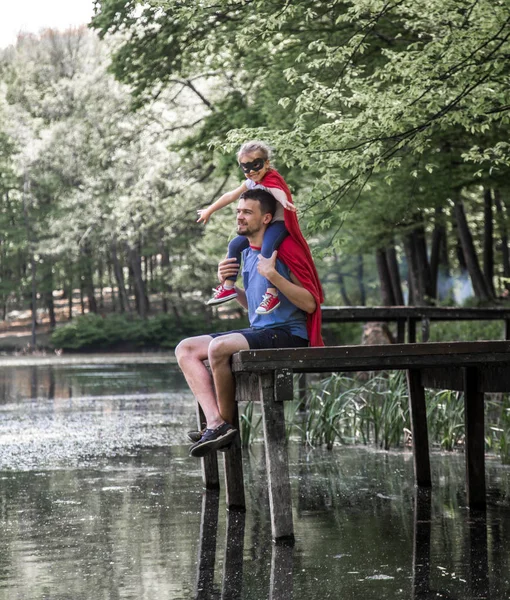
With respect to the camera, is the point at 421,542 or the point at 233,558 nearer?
the point at 233,558

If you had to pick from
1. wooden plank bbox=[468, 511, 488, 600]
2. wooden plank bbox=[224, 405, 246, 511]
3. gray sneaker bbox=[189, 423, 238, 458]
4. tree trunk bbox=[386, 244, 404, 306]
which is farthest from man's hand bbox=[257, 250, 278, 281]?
tree trunk bbox=[386, 244, 404, 306]

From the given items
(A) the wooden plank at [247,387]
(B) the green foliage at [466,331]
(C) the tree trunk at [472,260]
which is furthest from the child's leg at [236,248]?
(C) the tree trunk at [472,260]

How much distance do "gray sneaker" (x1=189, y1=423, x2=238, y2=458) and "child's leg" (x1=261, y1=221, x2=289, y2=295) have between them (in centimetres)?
83

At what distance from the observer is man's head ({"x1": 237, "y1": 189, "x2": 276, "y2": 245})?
662cm

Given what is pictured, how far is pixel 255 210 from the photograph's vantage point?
6.62 metres

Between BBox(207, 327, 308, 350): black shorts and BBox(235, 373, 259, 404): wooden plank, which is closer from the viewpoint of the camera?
BBox(235, 373, 259, 404): wooden plank

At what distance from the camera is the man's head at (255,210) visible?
662cm

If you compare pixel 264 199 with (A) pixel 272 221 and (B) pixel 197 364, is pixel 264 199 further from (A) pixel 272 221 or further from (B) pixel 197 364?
(B) pixel 197 364

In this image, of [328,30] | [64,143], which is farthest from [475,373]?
[64,143]

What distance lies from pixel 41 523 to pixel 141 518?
583 millimetres

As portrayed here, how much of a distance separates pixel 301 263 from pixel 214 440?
46.0 inches

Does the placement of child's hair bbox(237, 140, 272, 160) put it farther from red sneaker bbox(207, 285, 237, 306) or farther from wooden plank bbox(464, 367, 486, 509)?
wooden plank bbox(464, 367, 486, 509)

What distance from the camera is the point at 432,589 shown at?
4754mm

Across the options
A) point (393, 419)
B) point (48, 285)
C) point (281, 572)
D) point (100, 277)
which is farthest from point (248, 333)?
point (100, 277)
